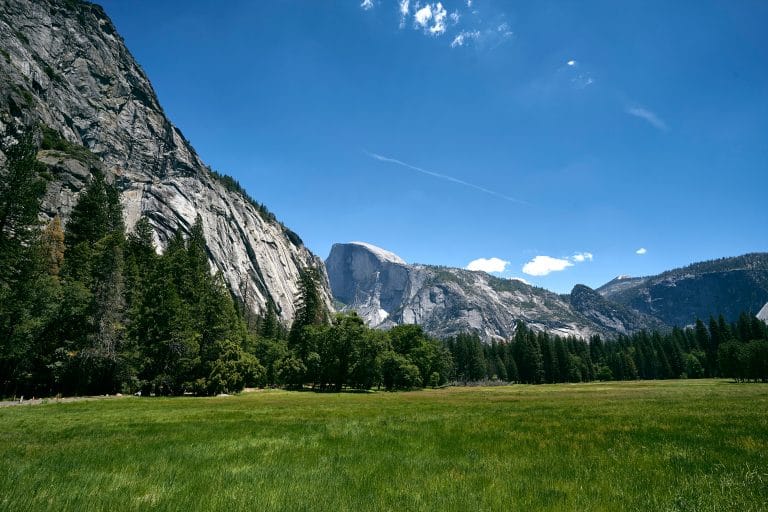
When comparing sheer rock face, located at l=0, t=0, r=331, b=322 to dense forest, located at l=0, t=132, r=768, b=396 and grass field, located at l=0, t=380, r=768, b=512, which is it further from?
grass field, located at l=0, t=380, r=768, b=512

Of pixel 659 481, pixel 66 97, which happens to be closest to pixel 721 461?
pixel 659 481

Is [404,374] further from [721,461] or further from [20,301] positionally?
[721,461]

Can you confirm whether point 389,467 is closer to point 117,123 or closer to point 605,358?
point 605,358

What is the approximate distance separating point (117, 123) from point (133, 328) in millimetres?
164756

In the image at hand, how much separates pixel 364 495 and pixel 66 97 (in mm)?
201733

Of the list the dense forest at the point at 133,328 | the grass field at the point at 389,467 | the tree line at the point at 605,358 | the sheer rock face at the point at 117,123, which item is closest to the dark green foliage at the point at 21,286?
the dense forest at the point at 133,328

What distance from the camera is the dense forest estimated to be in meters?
41.0

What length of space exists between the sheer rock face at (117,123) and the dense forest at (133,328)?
133 ft

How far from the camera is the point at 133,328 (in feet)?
168

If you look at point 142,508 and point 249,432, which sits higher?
point 142,508

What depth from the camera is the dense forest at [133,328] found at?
134ft

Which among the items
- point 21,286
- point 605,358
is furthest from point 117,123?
point 605,358

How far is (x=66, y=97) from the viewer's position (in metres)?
148

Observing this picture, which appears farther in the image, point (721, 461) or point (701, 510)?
point (721, 461)
